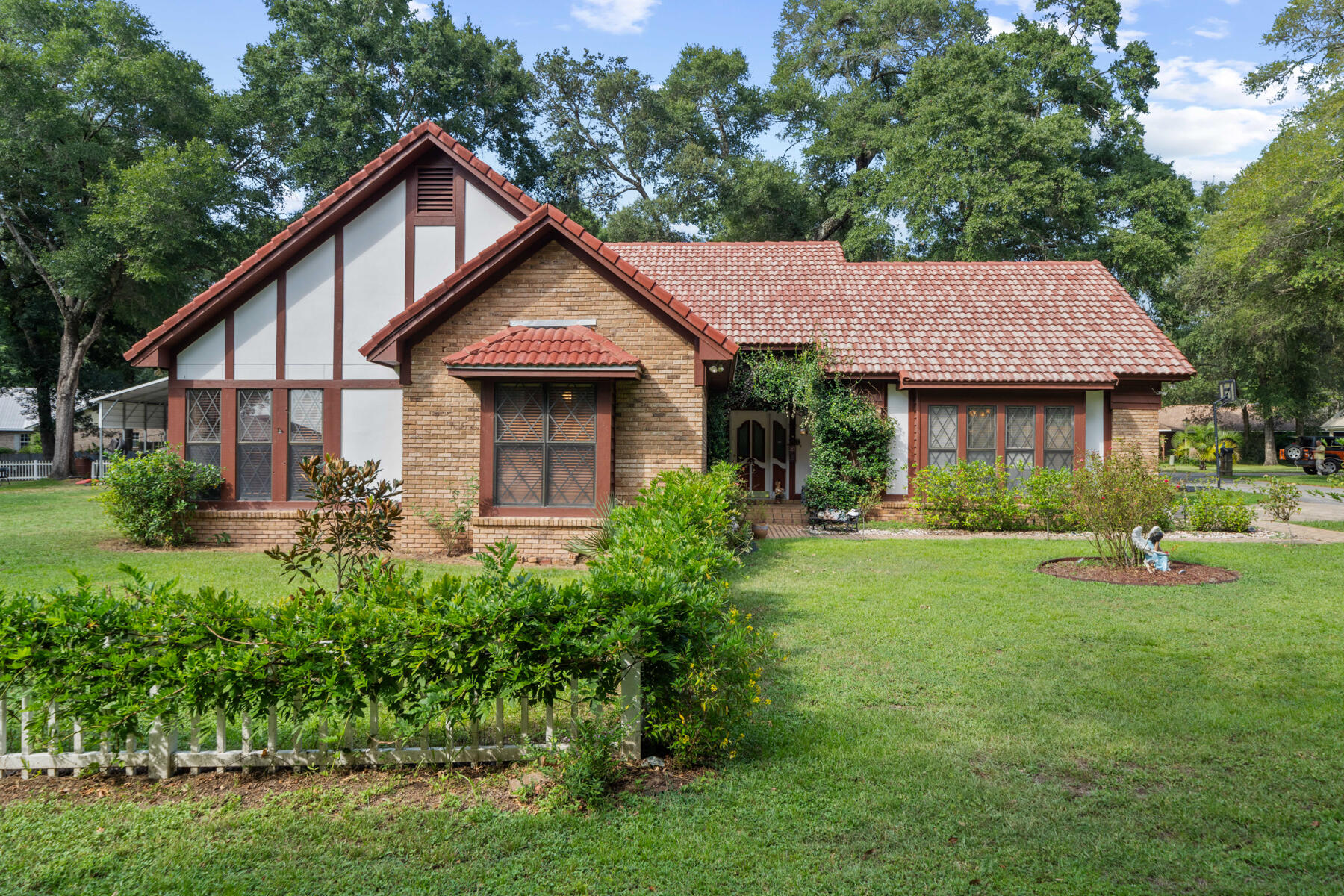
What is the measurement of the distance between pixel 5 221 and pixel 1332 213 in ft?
152

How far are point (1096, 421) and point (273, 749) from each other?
16870 mm

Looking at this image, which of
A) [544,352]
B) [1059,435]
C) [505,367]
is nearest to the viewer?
[505,367]

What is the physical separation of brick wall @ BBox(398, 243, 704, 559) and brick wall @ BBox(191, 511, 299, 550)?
2639 mm

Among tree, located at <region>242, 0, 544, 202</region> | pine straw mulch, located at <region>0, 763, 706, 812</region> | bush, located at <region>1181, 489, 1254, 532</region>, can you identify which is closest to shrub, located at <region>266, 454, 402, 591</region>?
pine straw mulch, located at <region>0, 763, 706, 812</region>

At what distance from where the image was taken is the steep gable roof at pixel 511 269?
11781 mm

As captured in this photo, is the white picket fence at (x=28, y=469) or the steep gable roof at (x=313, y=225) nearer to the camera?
the steep gable roof at (x=313, y=225)

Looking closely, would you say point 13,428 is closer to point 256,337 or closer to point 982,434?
point 256,337

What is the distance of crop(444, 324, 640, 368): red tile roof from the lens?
11.1 metres

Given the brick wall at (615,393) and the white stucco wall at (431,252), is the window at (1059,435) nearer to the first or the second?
the brick wall at (615,393)

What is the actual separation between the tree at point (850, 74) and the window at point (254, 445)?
1002 inches

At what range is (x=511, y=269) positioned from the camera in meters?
12.3

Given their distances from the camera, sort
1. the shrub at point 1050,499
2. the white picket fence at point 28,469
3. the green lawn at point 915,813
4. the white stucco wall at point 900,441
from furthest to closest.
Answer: the white picket fence at point 28,469, the white stucco wall at point 900,441, the shrub at point 1050,499, the green lawn at point 915,813

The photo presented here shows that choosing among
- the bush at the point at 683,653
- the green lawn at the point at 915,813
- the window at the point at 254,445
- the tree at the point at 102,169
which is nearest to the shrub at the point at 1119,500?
the green lawn at the point at 915,813

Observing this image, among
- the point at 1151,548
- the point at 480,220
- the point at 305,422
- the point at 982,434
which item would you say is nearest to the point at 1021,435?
the point at 982,434
